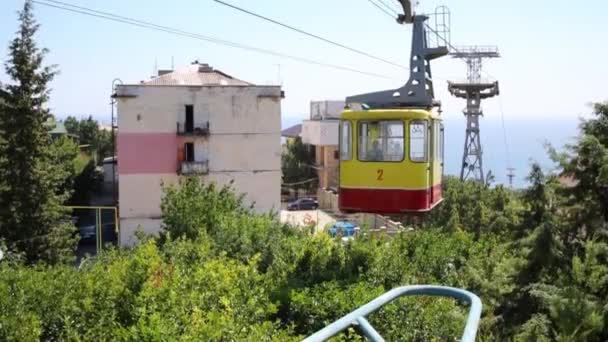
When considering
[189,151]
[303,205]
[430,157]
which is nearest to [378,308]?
[430,157]

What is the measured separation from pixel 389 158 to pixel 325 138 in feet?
114

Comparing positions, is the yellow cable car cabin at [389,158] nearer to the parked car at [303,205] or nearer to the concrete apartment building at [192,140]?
the concrete apartment building at [192,140]

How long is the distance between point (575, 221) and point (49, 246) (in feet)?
68.4

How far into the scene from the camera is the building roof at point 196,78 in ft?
100

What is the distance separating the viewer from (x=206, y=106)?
30.0 m

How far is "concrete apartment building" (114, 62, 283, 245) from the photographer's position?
2927 cm

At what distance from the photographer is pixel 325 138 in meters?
44.9

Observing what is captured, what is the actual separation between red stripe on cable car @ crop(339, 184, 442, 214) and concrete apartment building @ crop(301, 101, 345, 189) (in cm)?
3239

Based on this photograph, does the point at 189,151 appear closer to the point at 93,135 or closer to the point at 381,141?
the point at 381,141

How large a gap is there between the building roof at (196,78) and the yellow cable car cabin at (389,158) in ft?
68.4

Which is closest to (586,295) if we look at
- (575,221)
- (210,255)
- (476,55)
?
(575,221)

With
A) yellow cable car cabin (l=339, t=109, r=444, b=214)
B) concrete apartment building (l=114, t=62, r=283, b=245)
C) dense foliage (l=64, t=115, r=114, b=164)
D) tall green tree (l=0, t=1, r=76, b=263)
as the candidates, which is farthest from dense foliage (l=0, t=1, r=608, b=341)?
dense foliage (l=64, t=115, r=114, b=164)

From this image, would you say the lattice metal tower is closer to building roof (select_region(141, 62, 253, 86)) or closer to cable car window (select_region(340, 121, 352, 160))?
building roof (select_region(141, 62, 253, 86))

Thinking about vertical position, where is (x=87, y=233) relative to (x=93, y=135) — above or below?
below
